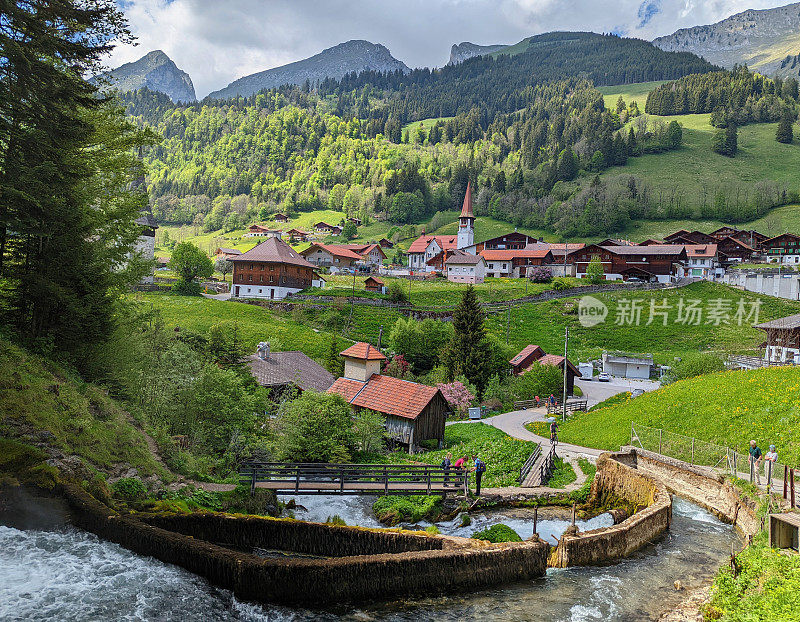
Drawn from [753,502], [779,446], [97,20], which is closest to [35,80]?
[97,20]

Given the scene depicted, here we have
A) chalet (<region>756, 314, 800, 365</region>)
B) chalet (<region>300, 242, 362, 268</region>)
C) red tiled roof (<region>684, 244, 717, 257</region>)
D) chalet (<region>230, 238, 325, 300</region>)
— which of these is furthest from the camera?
chalet (<region>300, 242, 362, 268</region>)

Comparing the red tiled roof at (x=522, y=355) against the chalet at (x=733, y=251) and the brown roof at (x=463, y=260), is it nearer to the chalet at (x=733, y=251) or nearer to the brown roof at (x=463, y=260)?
the brown roof at (x=463, y=260)

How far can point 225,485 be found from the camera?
17.7 m

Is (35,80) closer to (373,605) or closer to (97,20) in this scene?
(97,20)

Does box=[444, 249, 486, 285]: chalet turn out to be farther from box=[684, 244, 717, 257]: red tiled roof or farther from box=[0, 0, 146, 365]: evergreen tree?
box=[0, 0, 146, 365]: evergreen tree

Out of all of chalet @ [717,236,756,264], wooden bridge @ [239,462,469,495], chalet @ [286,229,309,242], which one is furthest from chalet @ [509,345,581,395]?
chalet @ [286,229,309,242]

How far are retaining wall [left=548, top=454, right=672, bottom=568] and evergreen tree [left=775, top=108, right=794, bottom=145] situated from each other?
190 meters

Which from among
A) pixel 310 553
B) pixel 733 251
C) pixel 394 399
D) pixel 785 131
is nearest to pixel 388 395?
pixel 394 399

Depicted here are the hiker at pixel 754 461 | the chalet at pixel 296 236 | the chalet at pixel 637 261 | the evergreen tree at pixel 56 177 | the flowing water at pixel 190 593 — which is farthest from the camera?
the chalet at pixel 296 236

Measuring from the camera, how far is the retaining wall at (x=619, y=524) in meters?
15.8

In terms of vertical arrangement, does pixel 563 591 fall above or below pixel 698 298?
below

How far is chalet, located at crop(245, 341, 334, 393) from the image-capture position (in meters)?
34.9

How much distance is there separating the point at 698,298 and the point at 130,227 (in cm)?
8149

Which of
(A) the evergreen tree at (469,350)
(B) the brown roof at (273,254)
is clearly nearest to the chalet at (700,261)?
(A) the evergreen tree at (469,350)
